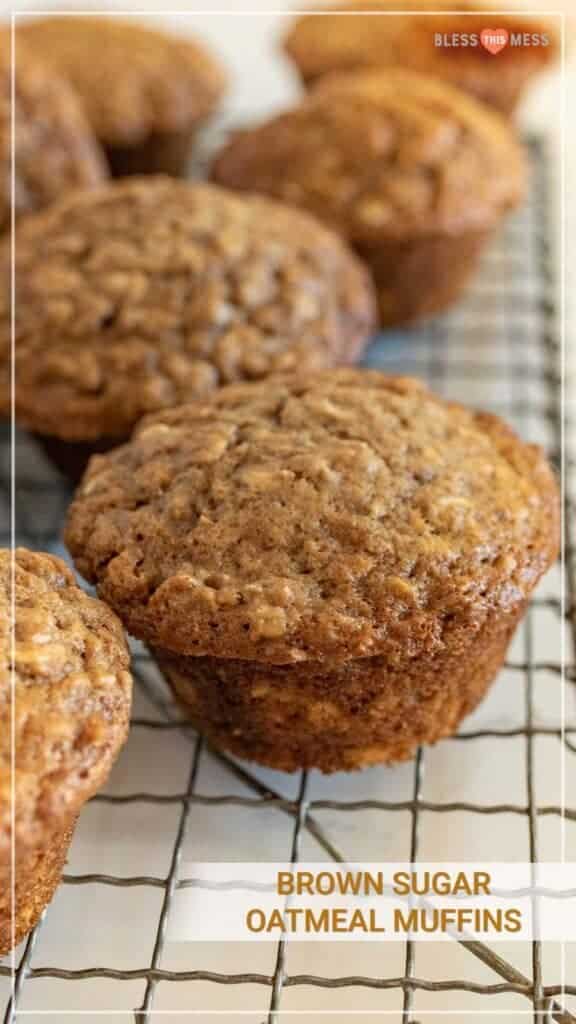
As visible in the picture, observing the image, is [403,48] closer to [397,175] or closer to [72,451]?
[397,175]

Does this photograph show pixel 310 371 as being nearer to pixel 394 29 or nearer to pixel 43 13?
pixel 394 29

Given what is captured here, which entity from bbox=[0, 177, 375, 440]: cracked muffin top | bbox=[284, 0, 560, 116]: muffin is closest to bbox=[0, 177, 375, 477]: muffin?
bbox=[0, 177, 375, 440]: cracked muffin top

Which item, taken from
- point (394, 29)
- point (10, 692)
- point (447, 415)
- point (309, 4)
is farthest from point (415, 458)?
point (309, 4)

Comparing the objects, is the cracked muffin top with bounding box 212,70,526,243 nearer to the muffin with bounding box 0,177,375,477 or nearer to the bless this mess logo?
the bless this mess logo

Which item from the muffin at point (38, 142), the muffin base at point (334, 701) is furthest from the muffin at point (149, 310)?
the muffin base at point (334, 701)

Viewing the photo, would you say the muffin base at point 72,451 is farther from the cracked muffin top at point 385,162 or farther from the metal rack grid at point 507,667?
the cracked muffin top at point 385,162

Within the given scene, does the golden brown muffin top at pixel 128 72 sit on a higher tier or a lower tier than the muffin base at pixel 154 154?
higher

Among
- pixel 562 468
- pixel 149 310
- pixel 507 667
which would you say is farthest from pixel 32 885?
pixel 562 468
